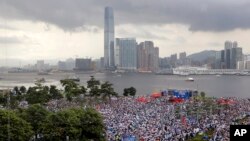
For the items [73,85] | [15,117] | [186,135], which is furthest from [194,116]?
[73,85]

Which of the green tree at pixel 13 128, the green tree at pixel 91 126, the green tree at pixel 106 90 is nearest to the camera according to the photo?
the green tree at pixel 13 128

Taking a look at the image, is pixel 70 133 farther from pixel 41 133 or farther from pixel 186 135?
pixel 186 135

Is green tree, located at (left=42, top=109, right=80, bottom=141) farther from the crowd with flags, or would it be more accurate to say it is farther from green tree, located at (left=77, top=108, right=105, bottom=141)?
the crowd with flags

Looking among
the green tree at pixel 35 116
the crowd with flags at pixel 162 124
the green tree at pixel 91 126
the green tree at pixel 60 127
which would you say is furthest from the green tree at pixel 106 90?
the green tree at pixel 60 127

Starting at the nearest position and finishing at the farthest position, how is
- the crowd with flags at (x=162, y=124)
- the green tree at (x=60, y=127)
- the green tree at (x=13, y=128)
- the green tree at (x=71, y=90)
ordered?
the green tree at (x=13, y=128) → the green tree at (x=60, y=127) → the crowd with flags at (x=162, y=124) → the green tree at (x=71, y=90)

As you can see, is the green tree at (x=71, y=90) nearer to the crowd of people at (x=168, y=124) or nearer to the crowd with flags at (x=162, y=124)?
the crowd of people at (x=168, y=124)

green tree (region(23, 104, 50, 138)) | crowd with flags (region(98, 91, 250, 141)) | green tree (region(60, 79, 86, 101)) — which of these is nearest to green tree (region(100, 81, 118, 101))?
green tree (region(60, 79, 86, 101))

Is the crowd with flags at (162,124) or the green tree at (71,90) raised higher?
the green tree at (71,90)

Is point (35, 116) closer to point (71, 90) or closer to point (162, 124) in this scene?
point (162, 124)

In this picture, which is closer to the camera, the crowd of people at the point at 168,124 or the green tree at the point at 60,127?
the green tree at the point at 60,127
